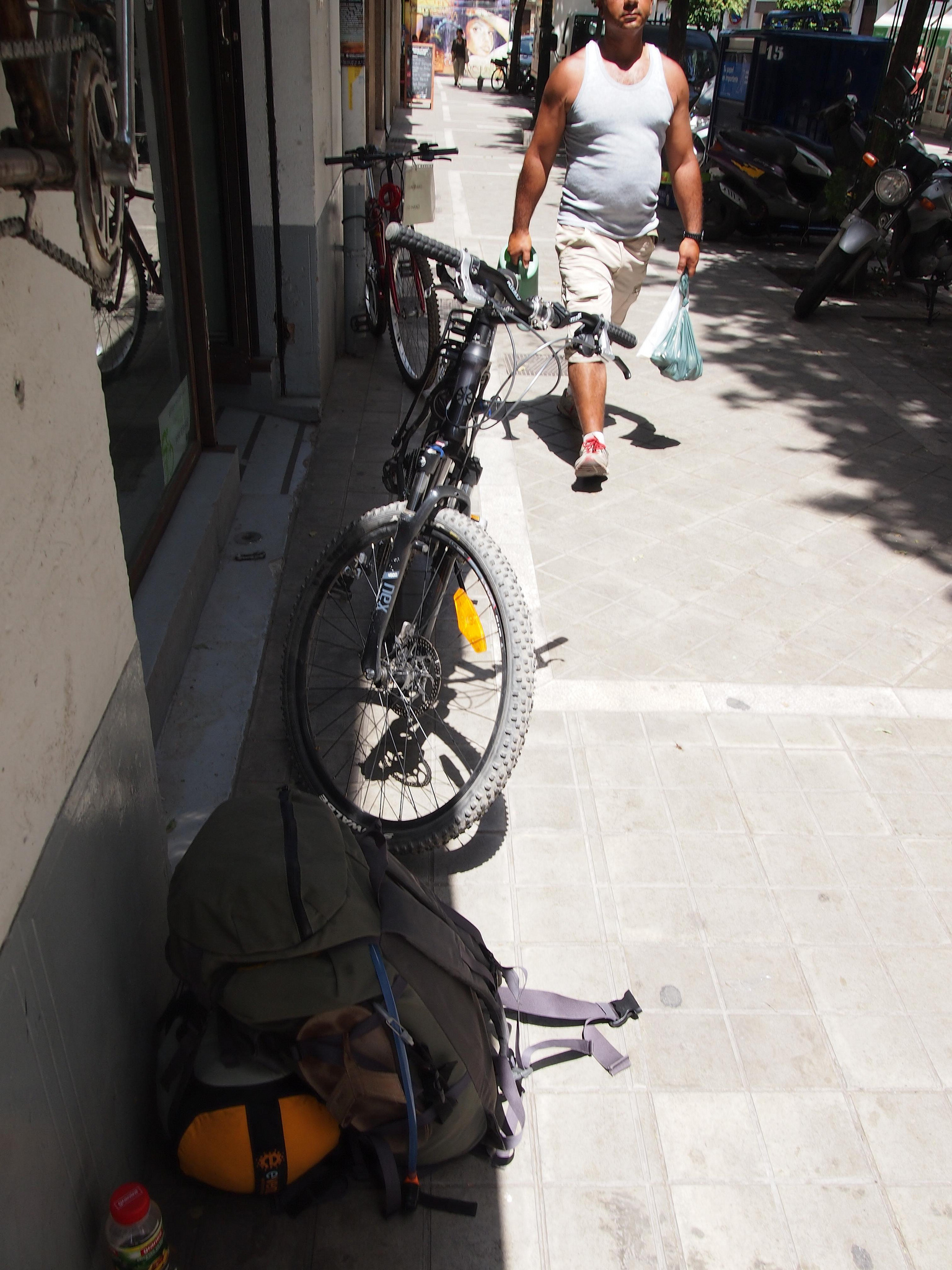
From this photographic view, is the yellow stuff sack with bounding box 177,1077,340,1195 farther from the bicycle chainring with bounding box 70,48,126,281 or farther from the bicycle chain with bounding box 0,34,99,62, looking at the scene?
the bicycle chain with bounding box 0,34,99,62

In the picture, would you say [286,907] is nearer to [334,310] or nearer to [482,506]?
[482,506]

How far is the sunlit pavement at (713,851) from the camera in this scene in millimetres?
2145

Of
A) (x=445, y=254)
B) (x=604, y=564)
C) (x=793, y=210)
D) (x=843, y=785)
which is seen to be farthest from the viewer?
(x=793, y=210)

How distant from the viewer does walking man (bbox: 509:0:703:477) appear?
4988mm

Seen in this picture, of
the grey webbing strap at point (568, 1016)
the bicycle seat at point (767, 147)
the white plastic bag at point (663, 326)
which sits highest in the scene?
the bicycle seat at point (767, 147)

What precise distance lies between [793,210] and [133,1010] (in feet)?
36.7

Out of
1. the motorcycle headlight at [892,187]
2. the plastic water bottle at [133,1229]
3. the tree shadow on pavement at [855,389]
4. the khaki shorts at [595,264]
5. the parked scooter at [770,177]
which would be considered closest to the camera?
the plastic water bottle at [133,1229]

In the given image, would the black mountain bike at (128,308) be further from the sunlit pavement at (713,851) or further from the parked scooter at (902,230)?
the parked scooter at (902,230)

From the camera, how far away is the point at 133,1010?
6.68 ft

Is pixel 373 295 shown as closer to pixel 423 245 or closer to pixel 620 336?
pixel 620 336

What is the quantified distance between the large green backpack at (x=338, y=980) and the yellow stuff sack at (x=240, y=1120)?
36 millimetres

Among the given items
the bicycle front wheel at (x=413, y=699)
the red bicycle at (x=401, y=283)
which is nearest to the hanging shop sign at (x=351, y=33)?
the red bicycle at (x=401, y=283)

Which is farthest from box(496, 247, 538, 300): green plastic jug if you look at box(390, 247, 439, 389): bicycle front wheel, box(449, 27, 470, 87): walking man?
box(449, 27, 470, 87): walking man

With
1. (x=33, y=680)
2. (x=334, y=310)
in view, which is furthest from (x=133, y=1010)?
(x=334, y=310)
